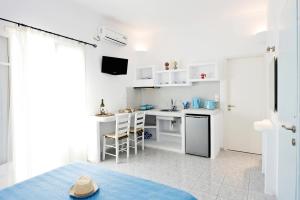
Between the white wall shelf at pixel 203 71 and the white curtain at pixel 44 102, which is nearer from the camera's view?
the white curtain at pixel 44 102

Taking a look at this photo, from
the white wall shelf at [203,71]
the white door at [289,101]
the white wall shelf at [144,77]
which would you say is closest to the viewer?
the white door at [289,101]

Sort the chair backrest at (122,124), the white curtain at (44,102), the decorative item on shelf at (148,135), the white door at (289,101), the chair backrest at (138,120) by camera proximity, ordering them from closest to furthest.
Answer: the white door at (289,101) < the white curtain at (44,102) < the chair backrest at (122,124) < the chair backrest at (138,120) < the decorative item on shelf at (148,135)

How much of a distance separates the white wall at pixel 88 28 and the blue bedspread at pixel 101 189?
7.26ft

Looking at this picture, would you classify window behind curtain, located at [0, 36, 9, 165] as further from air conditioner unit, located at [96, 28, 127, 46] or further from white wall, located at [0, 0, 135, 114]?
air conditioner unit, located at [96, 28, 127, 46]

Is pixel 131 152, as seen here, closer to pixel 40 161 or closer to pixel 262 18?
pixel 40 161

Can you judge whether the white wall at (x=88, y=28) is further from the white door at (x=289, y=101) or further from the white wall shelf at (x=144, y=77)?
the white door at (x=289, y=101)

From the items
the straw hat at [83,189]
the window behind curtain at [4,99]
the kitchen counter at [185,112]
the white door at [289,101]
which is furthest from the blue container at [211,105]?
the window behind curtain at [4,99]

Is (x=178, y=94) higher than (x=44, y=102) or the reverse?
higher

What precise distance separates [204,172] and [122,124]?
65.7 inches

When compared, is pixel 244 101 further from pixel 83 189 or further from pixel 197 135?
pixel 83 189

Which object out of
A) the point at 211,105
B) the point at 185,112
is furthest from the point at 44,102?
the point at 211,105

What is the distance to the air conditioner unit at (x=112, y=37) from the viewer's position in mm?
4066

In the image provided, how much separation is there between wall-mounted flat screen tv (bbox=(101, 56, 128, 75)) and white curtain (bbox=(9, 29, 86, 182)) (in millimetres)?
569

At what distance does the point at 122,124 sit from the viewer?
12.5 ft
